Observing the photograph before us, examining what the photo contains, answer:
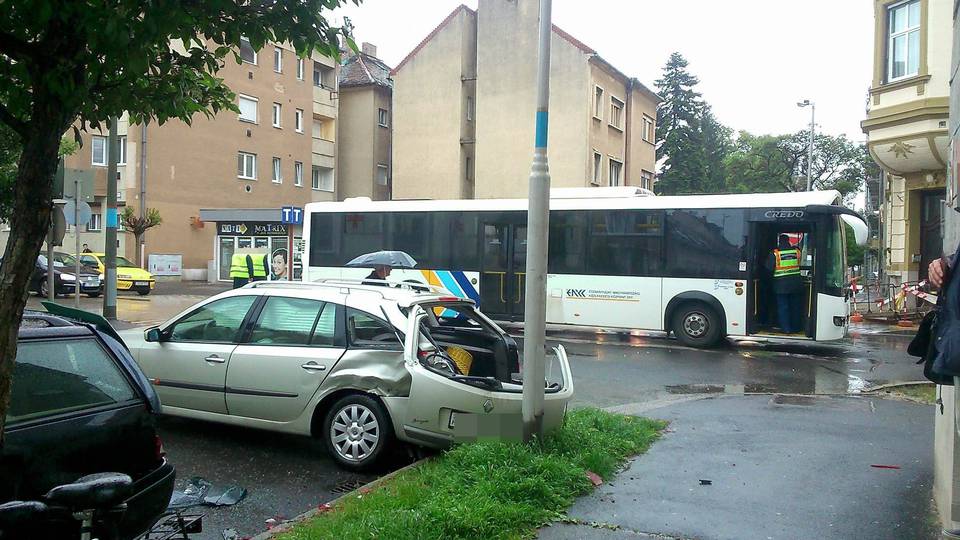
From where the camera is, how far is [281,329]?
266 inches

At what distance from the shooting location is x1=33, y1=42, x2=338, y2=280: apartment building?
35.6m

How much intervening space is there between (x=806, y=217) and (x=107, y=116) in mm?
13049

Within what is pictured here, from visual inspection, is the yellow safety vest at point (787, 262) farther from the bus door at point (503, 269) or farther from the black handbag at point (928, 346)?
the black handbag at point (928, 346)

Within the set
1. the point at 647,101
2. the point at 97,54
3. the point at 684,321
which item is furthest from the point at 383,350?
the point at 647,101

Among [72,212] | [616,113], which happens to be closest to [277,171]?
[616,113]

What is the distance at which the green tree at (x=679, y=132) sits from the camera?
161 feet

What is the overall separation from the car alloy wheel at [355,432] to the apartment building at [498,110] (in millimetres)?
27367

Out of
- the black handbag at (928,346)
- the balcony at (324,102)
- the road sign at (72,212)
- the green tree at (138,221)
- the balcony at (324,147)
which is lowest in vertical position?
the black handbag at (928,346)

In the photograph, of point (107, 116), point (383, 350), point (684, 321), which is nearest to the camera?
point (107, 116)

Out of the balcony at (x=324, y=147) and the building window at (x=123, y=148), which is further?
the balcony at (x=324, y=147)

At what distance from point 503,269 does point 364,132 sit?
100ft

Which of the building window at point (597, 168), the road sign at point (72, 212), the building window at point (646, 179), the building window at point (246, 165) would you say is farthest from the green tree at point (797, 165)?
the road sign at point (72, 212)

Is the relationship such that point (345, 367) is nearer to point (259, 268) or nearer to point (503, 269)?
point (503, 269)

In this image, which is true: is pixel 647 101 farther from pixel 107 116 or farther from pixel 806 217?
pixel 107 116
